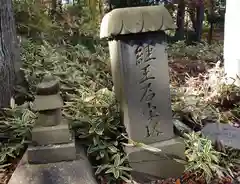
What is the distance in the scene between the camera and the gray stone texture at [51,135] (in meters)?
2.54

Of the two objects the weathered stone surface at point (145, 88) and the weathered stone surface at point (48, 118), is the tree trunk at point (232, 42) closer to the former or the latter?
the weathered stone surface at point (145, 88)

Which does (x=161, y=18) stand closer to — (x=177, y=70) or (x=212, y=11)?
(x=177, y=70)

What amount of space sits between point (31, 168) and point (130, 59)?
1.17 metres

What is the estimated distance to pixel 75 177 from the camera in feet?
8.04

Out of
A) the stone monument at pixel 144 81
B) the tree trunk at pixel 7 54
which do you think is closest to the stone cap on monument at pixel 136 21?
the stone monument at pixel 144 81

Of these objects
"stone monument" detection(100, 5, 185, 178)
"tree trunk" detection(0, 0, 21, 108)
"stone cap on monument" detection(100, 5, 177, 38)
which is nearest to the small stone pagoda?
"stone monument" detection(100, 5, 185, 178)

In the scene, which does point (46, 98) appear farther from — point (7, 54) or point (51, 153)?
point (7, 54)

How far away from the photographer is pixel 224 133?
3.19 meters

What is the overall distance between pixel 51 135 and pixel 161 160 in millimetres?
992

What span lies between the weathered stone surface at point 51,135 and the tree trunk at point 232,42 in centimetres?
276

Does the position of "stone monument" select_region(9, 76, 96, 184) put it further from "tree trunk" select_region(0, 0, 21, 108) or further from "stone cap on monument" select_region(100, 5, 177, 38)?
"tree trunk" select_region(0, 0, 21, 108)

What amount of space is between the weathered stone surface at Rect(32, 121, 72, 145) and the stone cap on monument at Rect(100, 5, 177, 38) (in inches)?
33.1

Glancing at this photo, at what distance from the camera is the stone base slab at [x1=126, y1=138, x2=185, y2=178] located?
2.78 metres

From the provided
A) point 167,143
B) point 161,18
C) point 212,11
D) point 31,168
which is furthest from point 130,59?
point 212,11
